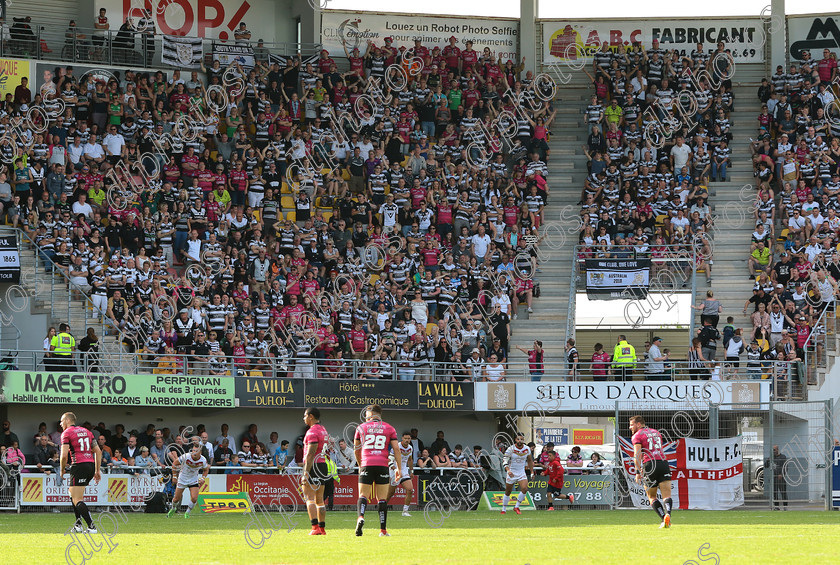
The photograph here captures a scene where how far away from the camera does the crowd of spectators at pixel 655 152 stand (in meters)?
37.1

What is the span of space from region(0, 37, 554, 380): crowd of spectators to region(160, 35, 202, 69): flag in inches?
25.2

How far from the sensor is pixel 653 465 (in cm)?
2211

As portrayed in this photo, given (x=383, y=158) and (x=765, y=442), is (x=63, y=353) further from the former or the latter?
(x=765, y=442)

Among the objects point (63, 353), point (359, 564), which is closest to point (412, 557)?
point (359, 564)

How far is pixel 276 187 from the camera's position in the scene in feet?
118

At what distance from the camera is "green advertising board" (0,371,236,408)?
29.2 m

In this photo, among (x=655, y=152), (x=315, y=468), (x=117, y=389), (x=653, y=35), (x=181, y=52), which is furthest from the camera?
(x=653, y=35)

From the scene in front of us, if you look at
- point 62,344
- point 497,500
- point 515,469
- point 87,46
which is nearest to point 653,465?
point 515,469

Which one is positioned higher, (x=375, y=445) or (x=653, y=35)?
(x=653, y=35)

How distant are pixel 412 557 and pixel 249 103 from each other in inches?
998

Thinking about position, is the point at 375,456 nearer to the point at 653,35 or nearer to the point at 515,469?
the point at 515,469

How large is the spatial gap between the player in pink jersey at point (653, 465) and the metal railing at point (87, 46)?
906 inches

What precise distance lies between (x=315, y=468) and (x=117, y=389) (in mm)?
12331

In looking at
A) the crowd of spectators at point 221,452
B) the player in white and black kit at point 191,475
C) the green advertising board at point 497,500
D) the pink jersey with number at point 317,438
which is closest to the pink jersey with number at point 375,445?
the pink jersey with number at point 317,438
